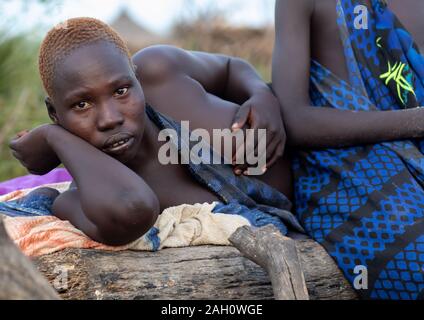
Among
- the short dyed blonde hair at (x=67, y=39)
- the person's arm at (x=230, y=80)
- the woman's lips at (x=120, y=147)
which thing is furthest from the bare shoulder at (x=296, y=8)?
the woman's lips at (x=120, y=147)

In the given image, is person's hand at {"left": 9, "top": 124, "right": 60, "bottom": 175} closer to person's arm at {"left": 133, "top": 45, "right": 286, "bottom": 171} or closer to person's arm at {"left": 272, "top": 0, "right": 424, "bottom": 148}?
person's arm at {"left": 133, "top": 45, "right": 286, "bottom": 171}

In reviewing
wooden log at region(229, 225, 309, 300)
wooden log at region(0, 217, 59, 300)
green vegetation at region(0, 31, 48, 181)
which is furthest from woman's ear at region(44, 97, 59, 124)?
green vegetation at region(0, 31, 48, 181)

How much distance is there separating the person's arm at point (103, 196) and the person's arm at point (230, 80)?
1.58 ft

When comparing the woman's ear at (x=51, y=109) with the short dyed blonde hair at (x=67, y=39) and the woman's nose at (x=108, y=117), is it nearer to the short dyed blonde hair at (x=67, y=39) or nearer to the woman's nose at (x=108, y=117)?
the short dyed blonde hair at (x=67, y=39)

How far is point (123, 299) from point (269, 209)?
0.69 m

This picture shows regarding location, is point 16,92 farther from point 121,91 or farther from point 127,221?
point 127,221

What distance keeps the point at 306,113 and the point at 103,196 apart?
0.87 meters

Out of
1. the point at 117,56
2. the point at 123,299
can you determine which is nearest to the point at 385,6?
the point at 117,56

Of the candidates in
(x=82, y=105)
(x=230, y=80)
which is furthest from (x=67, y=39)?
(x=230, y=80)

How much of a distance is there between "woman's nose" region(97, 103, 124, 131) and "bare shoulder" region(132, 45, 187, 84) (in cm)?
42

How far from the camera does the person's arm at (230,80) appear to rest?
2436 millimetres
